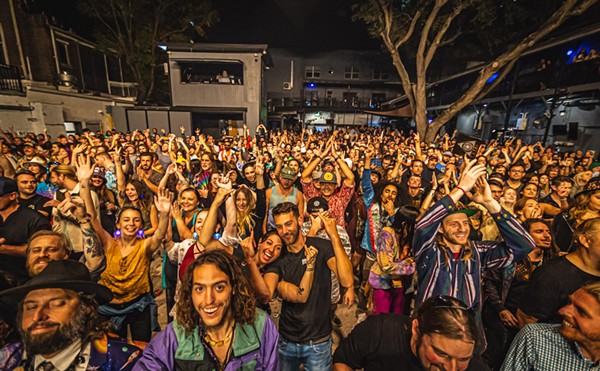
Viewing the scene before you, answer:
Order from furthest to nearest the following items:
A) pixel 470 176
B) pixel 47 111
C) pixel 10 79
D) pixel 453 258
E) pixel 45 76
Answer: pixel 45 76
pixel 47 111
pixel 10 79
pixel 453 258
pixel 470 176

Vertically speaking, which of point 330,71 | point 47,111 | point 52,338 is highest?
point 330,71

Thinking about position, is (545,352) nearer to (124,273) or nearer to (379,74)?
(124,273)

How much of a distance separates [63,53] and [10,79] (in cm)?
757

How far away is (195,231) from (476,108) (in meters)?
25.1

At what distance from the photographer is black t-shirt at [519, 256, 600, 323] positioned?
213cm

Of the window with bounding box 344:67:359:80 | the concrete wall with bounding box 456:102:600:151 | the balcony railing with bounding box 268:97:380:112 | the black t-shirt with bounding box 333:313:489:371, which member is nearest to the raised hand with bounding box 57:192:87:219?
the black t-shirt with bounding box 333:313:489:371

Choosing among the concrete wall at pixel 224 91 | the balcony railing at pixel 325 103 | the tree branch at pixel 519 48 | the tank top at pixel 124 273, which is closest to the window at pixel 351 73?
the balcony railing at pixel 325 103

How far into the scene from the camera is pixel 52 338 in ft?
5.47

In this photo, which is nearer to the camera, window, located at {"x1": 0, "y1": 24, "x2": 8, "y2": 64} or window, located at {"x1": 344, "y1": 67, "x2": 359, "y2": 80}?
window, located at {"x1": 0, "y1": 24, "x2": 8, "y2": 64}

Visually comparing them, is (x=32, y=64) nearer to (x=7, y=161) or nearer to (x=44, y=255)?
(x=7, y=161)

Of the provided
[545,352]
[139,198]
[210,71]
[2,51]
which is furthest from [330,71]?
[545,352]

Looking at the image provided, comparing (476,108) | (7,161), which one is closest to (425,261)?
(7,161)

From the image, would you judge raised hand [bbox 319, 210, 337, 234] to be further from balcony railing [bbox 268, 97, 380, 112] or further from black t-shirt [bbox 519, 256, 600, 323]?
balcony railing [bbox 268, 97, 380, 112]

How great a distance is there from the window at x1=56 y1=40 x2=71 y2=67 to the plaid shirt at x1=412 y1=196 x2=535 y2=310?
1083 inches
